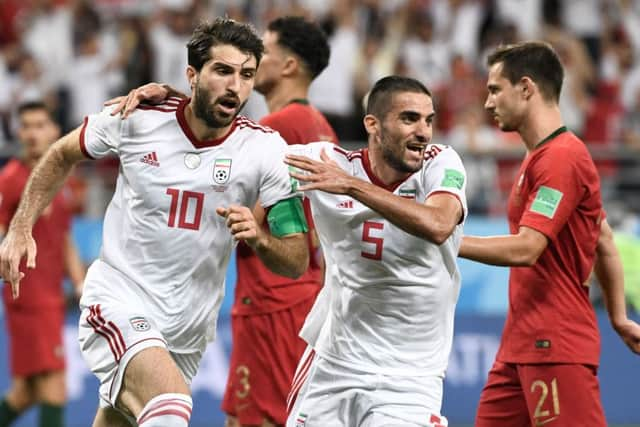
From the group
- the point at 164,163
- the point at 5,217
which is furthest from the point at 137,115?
the point at 5,217

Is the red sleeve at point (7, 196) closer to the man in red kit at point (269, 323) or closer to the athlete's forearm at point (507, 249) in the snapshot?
the man in red kit at point (269, 323)

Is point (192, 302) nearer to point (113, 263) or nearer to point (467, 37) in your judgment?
point (113, 263)

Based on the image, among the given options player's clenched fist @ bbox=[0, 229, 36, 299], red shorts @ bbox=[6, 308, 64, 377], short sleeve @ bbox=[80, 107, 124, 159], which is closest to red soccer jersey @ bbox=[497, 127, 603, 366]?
short sleeve @ bbox=[80, 107, 124, 159]

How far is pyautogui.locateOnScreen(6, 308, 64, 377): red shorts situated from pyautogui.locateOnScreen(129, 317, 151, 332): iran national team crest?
3996 millimetres

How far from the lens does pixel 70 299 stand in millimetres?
11742

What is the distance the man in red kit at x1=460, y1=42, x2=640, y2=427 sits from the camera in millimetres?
6145

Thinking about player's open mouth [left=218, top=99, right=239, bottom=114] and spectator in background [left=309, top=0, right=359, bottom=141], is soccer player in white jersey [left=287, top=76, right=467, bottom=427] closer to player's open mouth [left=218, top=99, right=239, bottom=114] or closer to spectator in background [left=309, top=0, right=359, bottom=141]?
player's open mouth [left=218, top=99, right=239, bottom=114]

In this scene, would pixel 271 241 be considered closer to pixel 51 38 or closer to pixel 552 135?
pixel 552 135

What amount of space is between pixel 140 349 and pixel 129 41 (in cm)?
925

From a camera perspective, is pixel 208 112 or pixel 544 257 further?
pixel 544 257

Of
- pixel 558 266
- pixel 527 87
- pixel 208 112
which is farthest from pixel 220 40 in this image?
pixel 558 266

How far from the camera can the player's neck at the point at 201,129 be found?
20.0ft

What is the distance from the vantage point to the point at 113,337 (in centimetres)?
584

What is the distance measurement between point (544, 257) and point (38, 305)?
186 inches
